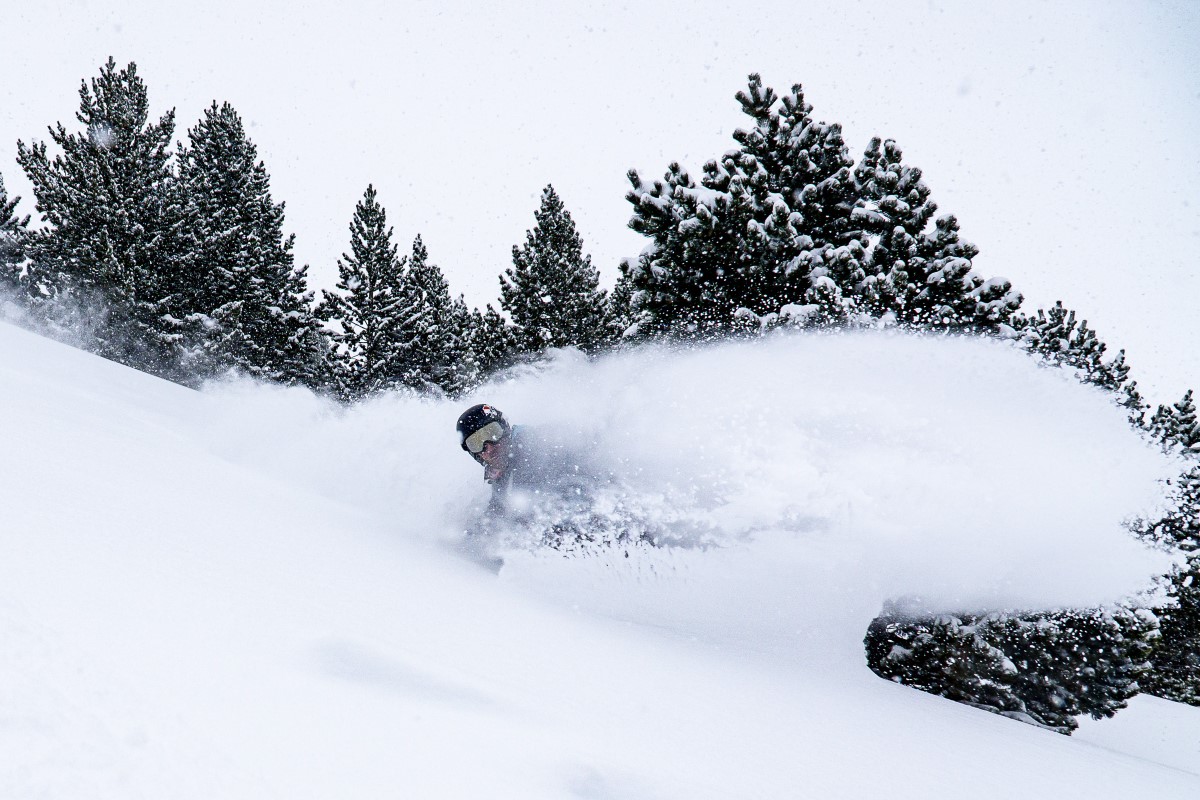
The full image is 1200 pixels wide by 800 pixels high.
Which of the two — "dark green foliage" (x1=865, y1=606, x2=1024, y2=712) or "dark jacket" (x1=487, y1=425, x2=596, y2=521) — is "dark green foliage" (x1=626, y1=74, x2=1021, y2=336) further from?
"dark jacket" (x1=487, y1=425, x2=596, y2=521)

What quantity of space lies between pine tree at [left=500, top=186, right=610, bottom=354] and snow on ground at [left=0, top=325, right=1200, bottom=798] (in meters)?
16.7

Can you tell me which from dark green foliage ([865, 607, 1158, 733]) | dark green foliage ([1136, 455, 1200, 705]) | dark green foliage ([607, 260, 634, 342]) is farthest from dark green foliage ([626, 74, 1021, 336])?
dark green foliage ([607, 260, 634, 342])

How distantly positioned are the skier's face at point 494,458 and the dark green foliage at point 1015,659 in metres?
4.30

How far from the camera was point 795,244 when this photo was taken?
497 inches

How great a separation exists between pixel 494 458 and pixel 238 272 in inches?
960

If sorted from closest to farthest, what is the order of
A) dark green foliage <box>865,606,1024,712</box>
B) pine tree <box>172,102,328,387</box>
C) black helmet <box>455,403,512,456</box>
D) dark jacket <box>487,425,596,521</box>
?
1. black helmet <box>455,403,512,456</box>
2. dark jacket <box>487,425,596,521</box>
3. dark green foliage <box>865,606,1024,712</box>
4. pine tree <box>172,102,328,387</box>

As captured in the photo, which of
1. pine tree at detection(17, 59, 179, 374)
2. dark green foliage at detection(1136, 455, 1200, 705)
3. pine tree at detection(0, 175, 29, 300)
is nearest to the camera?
dark green foliage at detection(1136, 455, 1200, 705)

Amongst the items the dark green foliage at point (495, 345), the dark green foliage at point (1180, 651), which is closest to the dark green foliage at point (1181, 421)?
the dark green foliage at point (1180, 651)

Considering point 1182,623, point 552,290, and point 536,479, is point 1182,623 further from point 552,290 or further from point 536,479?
point 536,479

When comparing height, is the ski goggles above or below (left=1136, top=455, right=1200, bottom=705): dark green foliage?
below

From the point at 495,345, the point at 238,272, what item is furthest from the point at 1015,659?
the point at 238,272

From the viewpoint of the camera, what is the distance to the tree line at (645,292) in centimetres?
852

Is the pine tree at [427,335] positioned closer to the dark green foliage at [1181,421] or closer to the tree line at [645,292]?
the tree line at [645,292]

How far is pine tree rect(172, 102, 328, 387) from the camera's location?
82.0 ft
